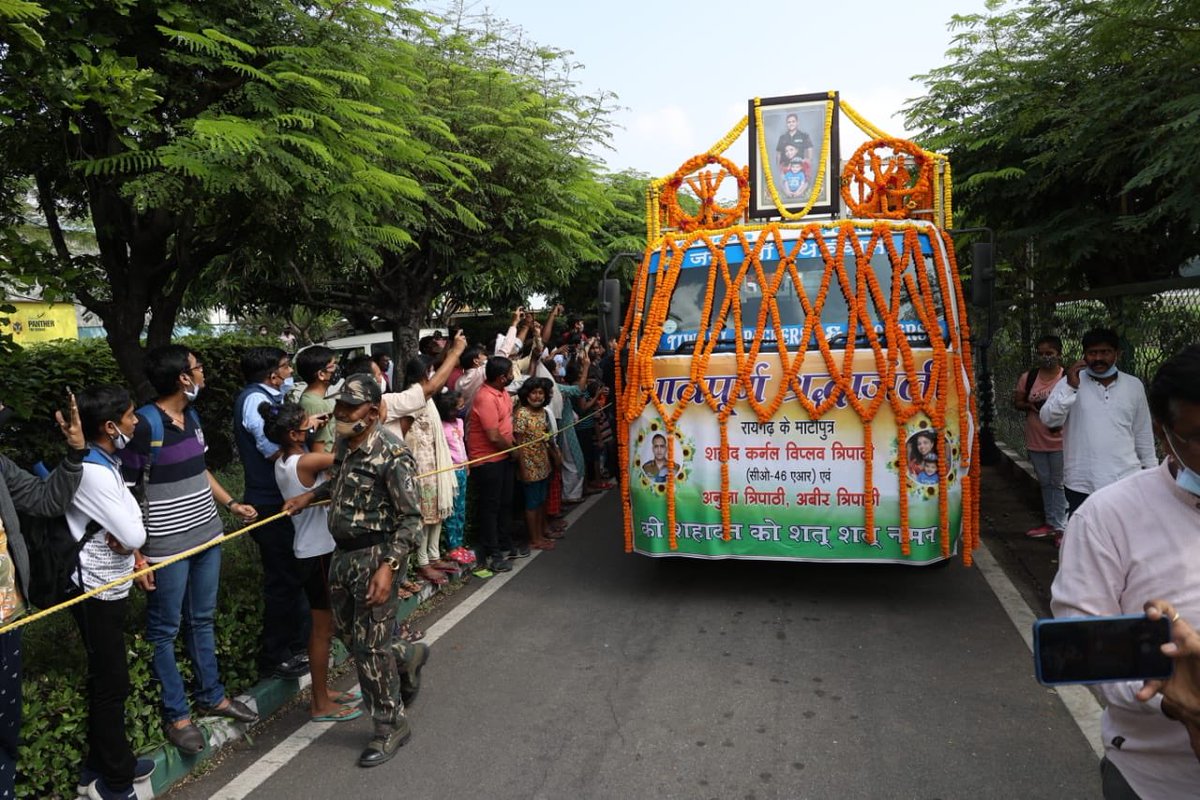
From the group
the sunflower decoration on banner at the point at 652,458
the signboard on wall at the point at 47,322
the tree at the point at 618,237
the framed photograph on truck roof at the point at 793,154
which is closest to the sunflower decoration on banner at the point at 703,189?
the framed photograph on truck roof at the point at 793,154

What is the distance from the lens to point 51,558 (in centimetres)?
313

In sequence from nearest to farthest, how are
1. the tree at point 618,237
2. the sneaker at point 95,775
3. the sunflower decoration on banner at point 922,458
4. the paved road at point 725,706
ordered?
the sneaker at point 95,775 → the paved road at point 725,706 → the sunflower decoration on banner at point 922,458 → the tree at point 618,237

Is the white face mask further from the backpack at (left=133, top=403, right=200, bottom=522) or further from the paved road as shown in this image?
the paved road

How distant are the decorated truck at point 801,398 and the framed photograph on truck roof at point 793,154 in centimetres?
87

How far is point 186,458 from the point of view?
12.5 ft

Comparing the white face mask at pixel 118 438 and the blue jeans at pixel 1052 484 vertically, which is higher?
the white face mask at pixel 118 438

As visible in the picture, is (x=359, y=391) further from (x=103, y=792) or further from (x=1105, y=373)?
(x=1105, y=373)

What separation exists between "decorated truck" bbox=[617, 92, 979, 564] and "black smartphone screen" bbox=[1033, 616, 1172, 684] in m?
3.76

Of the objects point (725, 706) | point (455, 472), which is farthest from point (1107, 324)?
point (455, 472)

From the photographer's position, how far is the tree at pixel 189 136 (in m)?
4.71

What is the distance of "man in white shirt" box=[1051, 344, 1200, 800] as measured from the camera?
1.64 meters

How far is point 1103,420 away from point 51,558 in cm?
551

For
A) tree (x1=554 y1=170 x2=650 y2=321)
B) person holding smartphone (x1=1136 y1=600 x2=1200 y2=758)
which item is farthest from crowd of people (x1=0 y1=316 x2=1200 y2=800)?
tree (x1=554 y1=170 x2=650 y2=321)

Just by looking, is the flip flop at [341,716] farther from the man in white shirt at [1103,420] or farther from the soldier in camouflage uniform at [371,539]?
the man in white shirt at [1103,420]
